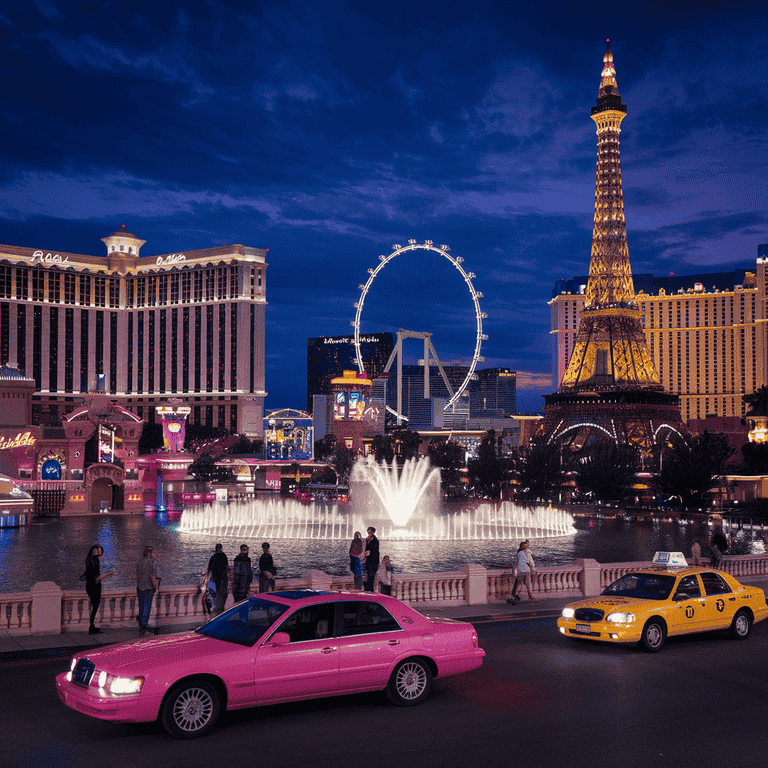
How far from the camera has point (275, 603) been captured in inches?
429

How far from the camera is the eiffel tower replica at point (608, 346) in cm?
10888

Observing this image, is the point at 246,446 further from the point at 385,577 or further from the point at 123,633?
the point at 123,633

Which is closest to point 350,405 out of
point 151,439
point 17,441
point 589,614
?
point 151,439

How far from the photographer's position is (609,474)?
71.9m

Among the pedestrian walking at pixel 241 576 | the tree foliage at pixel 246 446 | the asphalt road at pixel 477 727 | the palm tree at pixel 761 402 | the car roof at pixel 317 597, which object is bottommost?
the asphalt road at pixel 477 727

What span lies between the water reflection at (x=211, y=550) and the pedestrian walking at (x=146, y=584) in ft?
35.0

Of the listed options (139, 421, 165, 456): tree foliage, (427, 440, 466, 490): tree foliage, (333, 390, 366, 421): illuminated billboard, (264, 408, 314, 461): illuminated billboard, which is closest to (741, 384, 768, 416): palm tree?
(427, 440, 466, 490): tree foliage

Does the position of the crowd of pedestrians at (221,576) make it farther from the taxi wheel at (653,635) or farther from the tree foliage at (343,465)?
the tree foliage at (343,465)

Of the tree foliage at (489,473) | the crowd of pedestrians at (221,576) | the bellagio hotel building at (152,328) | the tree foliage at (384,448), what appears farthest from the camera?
the bellagio hotel building at (152,328)

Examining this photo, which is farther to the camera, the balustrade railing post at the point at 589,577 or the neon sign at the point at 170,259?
the neon sign at the point at 170,259

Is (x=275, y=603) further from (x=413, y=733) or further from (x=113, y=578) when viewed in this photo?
(x=113, y=578)

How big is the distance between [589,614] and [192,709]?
315 inches

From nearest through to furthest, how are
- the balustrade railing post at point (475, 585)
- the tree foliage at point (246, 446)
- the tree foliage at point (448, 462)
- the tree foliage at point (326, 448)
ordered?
the balustrade railing post at point (475, 585) → the tree foliage at point (448, 462) → the tree foliage at point (326, 448) → the tree foliage at point (246, 446)

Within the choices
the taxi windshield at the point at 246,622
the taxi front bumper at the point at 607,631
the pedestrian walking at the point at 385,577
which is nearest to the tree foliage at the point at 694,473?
the pedestrian walking at the point at 385,577
